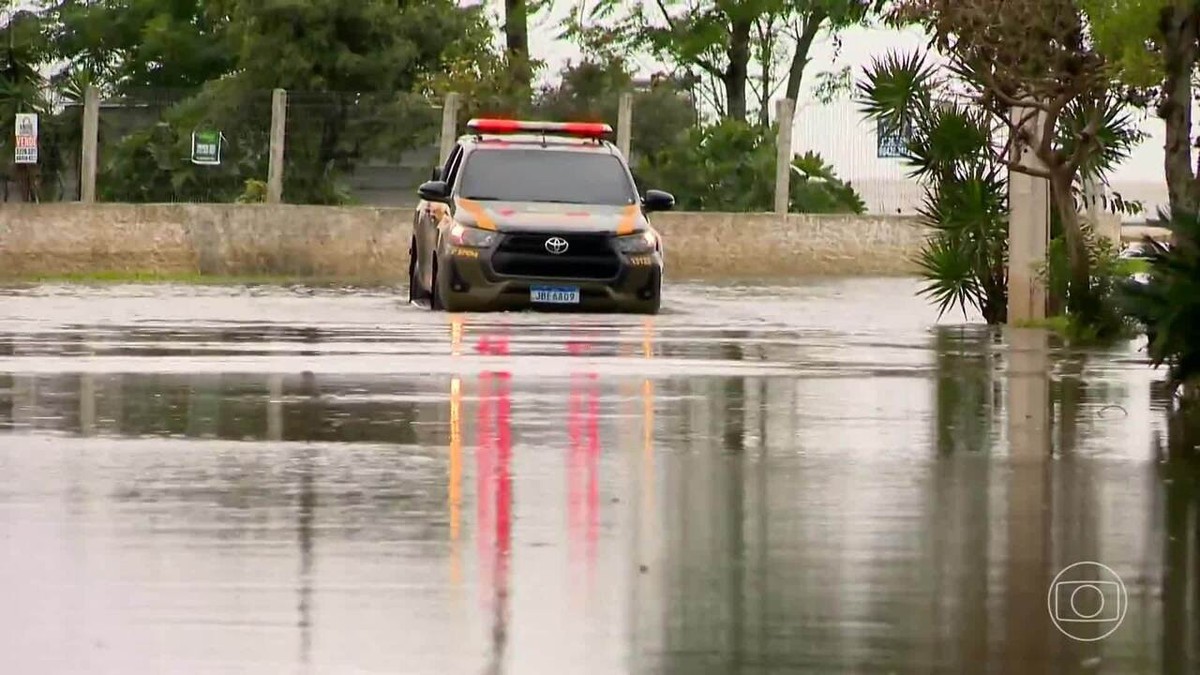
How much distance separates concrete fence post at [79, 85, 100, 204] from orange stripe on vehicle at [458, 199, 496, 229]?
1188 centimetres

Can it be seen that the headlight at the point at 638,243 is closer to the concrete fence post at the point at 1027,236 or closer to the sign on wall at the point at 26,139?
the concrete fence post at the point at 1027,236

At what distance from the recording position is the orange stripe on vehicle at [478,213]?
26.6 m

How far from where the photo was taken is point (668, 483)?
38.2 ft

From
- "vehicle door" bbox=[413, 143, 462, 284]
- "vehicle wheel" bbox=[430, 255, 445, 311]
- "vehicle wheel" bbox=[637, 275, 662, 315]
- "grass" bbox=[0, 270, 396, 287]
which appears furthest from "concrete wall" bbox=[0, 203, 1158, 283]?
"vehicle wheel" bbox=[637, 275, 662, 315]

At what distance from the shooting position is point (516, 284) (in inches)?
1038

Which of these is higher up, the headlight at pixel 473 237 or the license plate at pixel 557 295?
the headlight at pixel 473 237

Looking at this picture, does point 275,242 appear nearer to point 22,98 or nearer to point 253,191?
point 253,191

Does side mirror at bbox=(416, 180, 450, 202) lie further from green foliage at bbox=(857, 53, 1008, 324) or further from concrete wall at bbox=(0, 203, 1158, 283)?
concrete wall at bbox=(0, 203, 1158, 283)

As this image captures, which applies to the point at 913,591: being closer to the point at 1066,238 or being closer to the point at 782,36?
the point at 1066,238

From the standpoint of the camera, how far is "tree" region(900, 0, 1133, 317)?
74.3ft

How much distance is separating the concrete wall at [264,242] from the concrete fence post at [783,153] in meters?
0.36

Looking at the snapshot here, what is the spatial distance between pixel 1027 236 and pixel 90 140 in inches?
671

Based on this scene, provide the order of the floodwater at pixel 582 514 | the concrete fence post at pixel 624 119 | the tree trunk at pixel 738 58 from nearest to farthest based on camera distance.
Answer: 1. the floodwater at pixel 582 514
2. the concrete fence post at pixel 624 119
3. the tree trunk at pixel 738 58

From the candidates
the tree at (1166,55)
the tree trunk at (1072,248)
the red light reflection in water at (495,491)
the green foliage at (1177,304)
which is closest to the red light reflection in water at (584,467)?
the red light reflection in water at (495,491)
